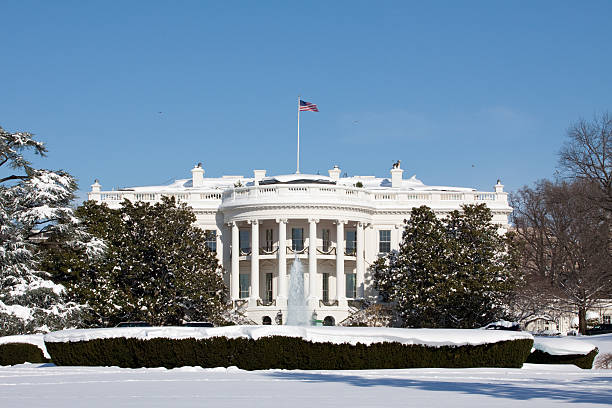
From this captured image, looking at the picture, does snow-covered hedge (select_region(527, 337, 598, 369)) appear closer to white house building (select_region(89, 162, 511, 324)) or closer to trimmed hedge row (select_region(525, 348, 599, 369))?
trimmed hedge row (select_region(525, 348, 599, 369))

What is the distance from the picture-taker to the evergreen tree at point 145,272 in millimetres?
49000

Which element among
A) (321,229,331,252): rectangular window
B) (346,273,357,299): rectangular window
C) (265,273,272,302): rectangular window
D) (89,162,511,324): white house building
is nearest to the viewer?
(89,162,511,324): white house building

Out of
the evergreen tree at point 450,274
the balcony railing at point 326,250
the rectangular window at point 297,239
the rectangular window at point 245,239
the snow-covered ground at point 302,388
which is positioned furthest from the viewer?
the rectangular window at point 245,239

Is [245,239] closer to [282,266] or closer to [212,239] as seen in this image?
[212,239]

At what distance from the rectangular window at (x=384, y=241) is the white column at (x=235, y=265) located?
417 inches

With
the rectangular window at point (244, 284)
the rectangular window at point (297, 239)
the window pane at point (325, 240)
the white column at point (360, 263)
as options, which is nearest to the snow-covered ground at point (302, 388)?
the white column at point (360, 263)

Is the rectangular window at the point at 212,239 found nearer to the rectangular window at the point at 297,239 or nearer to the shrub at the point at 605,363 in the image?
the rectangular window at the point at 297,239

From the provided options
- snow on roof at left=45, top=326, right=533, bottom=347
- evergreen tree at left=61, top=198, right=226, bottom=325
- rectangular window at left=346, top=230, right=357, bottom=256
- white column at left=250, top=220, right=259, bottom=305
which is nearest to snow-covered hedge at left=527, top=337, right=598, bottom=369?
snow on roof at left=45, top=326, right=533, bottom=347

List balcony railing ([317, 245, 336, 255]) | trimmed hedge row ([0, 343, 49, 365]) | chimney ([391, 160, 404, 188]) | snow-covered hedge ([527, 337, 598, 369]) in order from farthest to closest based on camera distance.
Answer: chimney ([391, 160, 404, 188]) → balcony railing ([317, 245, 336, 255]) → trimmed hedge row ([0, 343, 49, 365]) → snow-covered hedge ([527, 337, 598, 369])

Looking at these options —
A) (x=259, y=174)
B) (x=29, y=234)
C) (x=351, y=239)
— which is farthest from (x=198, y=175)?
(x=29, y=234)

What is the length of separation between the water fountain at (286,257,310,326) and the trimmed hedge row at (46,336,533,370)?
32330 mm

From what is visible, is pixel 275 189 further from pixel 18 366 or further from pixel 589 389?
pixel 589 389

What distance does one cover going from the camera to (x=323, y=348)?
25.0m

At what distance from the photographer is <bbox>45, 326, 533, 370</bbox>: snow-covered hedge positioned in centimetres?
2511
